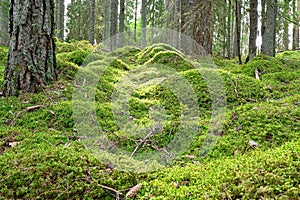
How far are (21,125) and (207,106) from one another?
7.83ft

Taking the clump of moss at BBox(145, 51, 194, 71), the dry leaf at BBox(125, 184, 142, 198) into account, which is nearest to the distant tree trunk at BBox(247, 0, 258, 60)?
the clump of moss at BBox(145, 51, 194, 71)

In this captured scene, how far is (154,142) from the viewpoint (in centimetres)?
272

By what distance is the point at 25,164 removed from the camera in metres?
2.02

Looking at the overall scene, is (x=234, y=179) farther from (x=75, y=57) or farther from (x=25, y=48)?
(x=75, y=57)

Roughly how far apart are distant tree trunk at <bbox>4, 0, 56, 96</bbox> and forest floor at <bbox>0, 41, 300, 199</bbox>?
0.20m

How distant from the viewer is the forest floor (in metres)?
1.78

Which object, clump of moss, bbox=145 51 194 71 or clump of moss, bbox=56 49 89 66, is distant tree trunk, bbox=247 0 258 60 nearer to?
clump of moss, bbox=145 51 194 71

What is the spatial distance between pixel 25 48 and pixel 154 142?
219 centimetres

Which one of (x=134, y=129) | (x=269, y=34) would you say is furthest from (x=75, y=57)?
(x=269, y=34)

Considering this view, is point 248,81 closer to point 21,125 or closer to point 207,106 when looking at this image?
point 207,106

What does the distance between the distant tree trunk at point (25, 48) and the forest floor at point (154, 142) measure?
20cm

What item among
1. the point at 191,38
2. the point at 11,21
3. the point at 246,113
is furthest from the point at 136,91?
the point at 191,38

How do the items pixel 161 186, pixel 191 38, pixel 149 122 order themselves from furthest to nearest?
pixel 191 38
pixel 149 122
pixel 161 186

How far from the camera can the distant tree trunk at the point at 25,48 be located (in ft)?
11.0
